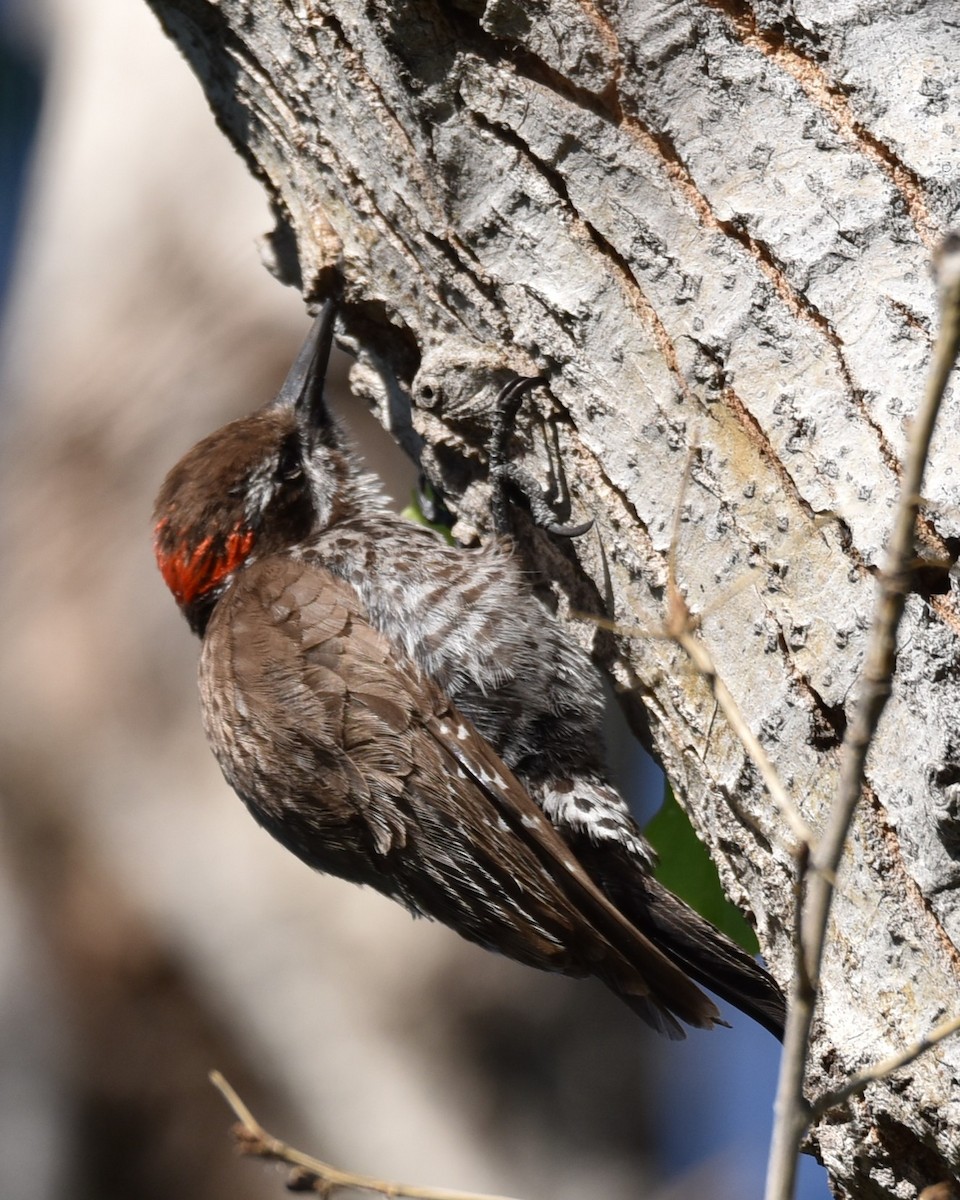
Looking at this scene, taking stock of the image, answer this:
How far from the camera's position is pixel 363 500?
10.7 feet

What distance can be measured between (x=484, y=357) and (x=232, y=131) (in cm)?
94

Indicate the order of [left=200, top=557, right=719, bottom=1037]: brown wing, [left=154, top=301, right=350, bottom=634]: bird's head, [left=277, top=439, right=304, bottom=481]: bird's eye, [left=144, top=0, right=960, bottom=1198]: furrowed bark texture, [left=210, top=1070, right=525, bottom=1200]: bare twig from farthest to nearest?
1. [left=277, top=439, right=304, bottom=481]: bird's eye
2. [left=154, top=301, right=350, bottom=634]: bird's head
3. [left=200, top=557, right=719, bottom=1037]: brown wing
4. [left=144, top=0, right=960, bottom=1198]: furrowed bark texture
5. [left=210, top=1070, right=525, bottom=1200]: bare twig

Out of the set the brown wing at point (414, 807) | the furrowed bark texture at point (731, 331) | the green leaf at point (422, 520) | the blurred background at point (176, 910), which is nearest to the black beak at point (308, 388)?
the green leaf at point (422, 520)

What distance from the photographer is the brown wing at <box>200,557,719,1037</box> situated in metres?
2.45

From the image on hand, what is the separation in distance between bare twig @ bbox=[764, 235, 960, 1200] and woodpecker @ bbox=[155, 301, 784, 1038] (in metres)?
1.44

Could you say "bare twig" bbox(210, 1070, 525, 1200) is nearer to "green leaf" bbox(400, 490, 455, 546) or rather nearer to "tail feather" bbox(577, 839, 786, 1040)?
"tail feather" bbox(577, 839, 786, 1040)

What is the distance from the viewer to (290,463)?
321 centimetres

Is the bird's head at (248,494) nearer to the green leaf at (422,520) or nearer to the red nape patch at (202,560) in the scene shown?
the red nape patch at (202,560)

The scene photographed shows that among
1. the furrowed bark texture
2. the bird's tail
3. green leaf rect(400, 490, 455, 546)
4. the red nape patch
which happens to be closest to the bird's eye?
the red nape patch

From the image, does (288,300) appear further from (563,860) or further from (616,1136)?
(616,1136)

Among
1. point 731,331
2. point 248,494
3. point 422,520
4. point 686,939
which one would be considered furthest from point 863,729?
point 422,520

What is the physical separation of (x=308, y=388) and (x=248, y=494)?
13.7 inches

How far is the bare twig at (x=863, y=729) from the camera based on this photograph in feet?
2.91

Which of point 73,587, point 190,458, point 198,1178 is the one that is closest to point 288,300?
point 73,587
